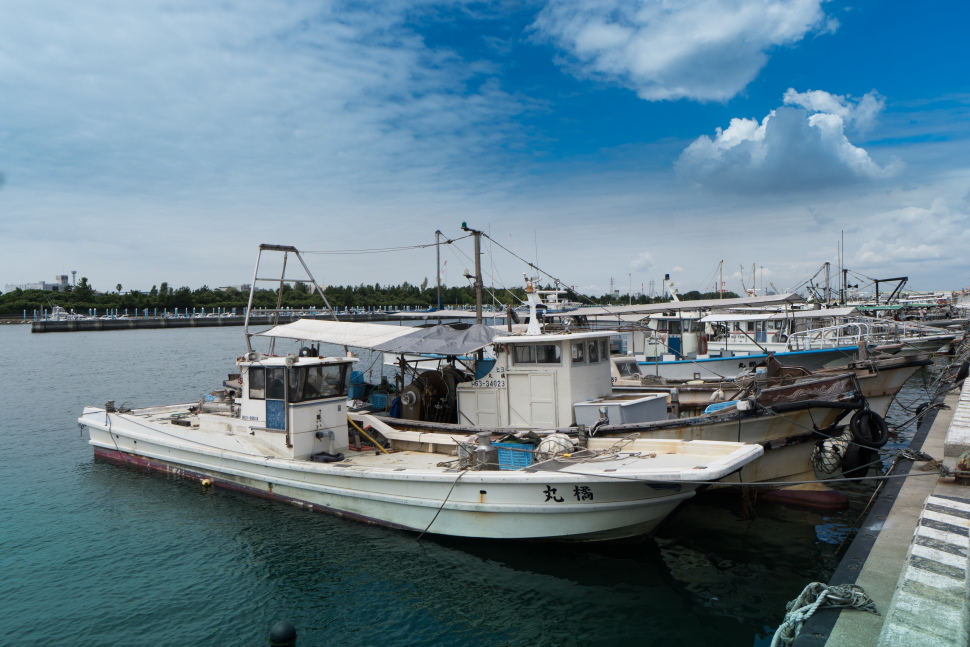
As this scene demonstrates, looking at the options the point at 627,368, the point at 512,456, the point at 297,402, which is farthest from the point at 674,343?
the point at 297,402

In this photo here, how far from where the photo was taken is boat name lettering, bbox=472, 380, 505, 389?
42.5 ft

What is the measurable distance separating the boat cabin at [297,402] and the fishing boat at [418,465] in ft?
0.08

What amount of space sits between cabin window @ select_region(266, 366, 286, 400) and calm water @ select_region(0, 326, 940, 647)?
8.25 feet

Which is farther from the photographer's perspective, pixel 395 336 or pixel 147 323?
pixel 147 323

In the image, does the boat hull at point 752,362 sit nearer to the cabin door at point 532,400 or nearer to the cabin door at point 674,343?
the cabin door at point 674,343

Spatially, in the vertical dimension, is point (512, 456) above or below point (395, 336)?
below

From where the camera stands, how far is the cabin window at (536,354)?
1235 centimetres

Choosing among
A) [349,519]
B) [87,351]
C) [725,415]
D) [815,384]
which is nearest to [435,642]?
[349,519]

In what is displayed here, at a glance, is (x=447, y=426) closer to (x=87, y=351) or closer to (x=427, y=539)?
(x=427, y=539)

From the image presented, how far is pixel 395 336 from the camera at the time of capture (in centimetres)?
1464

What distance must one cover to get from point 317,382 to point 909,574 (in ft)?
34.9

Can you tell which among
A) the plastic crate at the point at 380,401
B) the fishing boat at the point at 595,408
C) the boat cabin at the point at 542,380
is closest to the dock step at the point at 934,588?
the fishing boat at the point at 595,408

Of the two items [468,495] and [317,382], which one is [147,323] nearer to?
[317,382]

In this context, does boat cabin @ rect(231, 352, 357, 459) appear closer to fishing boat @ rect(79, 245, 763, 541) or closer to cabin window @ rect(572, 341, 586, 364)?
fishing boat @ rect(79, 245, 763, 541)
